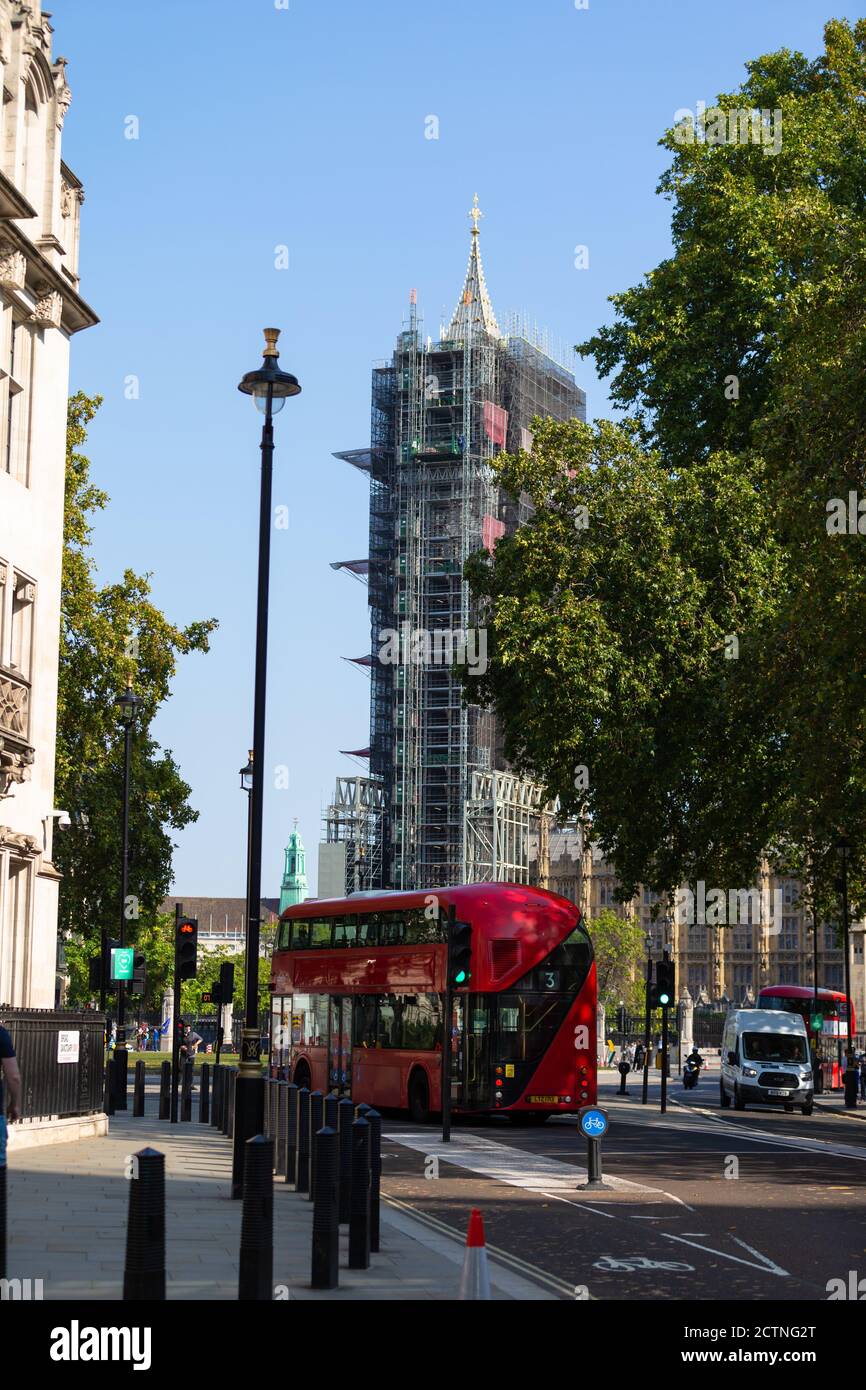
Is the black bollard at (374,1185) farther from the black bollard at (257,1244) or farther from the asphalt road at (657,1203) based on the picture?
the black bollard at (257,1244)

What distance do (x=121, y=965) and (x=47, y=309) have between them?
12962mm

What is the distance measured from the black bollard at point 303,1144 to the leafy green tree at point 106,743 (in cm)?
2939

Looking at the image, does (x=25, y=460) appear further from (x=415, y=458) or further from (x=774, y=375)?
(x=415, y=458)

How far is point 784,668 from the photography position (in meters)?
30.5

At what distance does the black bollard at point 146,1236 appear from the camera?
334 inches

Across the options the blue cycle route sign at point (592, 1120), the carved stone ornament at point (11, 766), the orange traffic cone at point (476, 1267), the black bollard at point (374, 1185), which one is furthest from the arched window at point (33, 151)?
the orange traffic cone at point (476, 1267)

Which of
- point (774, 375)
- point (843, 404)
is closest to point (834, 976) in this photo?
point (774, 375)

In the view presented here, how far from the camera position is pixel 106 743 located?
163 ft

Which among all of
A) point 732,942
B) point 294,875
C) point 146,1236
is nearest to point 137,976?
point 146,1236

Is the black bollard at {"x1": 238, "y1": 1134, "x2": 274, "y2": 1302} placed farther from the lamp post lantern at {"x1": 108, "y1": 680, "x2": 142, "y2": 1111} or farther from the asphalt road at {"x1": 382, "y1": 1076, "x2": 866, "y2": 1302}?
the lamp post lantern at {"x1": 108, "y1": 680, "x2": 142, "y2": 1111}

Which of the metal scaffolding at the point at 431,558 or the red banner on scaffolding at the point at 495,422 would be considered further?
the red banner on scaffolding at the point at 495,422

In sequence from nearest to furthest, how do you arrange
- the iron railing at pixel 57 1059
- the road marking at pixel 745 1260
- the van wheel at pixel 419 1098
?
the road marking at pixel 745 1260 < the iron railing at pixel 57 1059 < the van wheel at pixel 419 1098

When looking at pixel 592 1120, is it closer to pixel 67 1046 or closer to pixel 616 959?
pixel 67 1046
